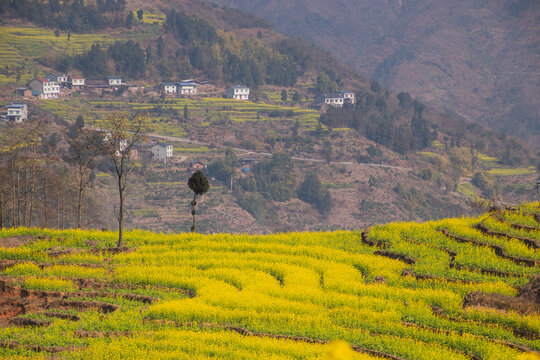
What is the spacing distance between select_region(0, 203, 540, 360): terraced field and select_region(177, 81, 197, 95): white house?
14808 cm

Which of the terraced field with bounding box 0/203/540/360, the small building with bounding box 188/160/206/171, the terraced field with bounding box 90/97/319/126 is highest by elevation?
the terraced field with bounding box 90/97/319/126

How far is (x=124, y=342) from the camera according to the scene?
1833cm

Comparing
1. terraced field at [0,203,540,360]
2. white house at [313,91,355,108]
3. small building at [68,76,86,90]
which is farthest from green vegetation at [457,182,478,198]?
terraced field at [0,203,540,360]

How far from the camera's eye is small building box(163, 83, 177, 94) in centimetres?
17688

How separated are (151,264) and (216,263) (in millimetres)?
2794

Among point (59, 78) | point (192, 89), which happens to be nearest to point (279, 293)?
point (59, 78)

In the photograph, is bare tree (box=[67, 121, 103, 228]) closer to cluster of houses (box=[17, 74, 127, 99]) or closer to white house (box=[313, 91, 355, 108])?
cluster of houses (box=[17, 74, 127, 99])

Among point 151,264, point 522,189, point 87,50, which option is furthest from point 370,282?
A: point 87,50

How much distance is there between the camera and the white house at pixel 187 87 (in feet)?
585

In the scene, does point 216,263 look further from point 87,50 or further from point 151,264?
point 87,50

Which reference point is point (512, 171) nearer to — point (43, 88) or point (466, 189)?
point (466, 189)

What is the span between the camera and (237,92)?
188250mm

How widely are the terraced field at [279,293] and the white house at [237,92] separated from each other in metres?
156

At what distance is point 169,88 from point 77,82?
25.0 m
